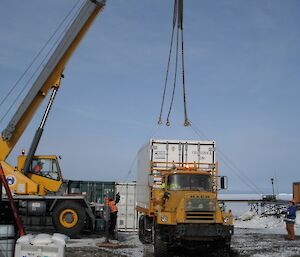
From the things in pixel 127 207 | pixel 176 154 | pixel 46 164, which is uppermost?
pixel 176 154

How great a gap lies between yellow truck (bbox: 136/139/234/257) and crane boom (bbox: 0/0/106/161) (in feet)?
14.3

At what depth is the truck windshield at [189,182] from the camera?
13797 mm

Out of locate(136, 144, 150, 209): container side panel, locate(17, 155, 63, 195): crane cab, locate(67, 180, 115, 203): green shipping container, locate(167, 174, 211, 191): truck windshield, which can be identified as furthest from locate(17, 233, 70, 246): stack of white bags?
locate(67, 180, 115, 203): green shipping container

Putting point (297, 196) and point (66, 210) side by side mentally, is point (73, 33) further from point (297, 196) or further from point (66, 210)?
point (297, 196)

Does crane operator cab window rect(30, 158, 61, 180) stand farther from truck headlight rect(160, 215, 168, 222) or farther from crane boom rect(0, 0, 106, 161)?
truck headlight rect(160, 215, 168, 222)

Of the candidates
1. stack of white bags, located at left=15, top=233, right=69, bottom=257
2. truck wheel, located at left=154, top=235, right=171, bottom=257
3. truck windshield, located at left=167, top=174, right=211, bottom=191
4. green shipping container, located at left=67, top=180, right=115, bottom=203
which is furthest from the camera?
green shipping container, located at left=67, top=180, right=115, bottom=203

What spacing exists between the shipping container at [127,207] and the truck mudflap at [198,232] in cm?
890

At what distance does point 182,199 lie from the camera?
41.6ft

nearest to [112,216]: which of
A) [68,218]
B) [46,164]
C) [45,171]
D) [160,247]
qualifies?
[68,218]

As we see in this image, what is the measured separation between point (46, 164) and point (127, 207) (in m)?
5.13

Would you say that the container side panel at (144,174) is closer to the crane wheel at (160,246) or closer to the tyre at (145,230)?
the tyre at (145,230)

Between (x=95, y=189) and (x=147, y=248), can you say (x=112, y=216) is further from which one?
(x=95, y=189)

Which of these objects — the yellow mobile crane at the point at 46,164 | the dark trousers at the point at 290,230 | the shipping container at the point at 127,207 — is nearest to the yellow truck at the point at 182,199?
the yellow mobile crane at the point at 46,164

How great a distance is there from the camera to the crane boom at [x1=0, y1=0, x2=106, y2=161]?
1602 centimetres
